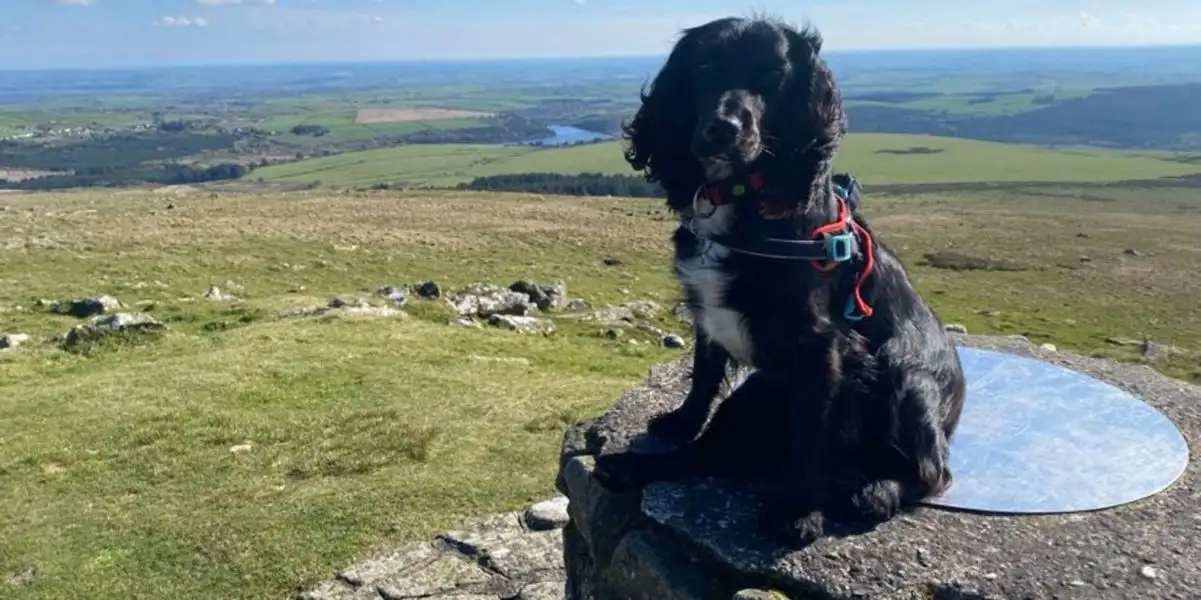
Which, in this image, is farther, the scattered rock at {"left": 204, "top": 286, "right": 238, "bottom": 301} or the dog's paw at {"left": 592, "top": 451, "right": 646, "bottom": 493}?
the scattered rock at {"left": 204, "top": 286, "right": 238, "bottom": 301}

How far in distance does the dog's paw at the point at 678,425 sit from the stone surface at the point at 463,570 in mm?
2021

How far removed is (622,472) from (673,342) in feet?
47.3

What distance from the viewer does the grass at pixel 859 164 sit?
316 feet

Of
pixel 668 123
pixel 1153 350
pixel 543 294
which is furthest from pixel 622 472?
pixel 1153 350

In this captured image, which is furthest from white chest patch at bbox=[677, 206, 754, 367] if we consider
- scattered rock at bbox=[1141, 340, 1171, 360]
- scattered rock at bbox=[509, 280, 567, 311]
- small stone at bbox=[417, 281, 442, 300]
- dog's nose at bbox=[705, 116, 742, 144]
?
scattered rock at bbox=[1141, 340, 1171, 360]

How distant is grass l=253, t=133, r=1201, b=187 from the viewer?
316 ft

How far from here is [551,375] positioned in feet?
45.9

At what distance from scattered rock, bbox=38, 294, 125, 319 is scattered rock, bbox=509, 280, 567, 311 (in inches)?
349

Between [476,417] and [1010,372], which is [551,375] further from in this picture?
[1010,372]

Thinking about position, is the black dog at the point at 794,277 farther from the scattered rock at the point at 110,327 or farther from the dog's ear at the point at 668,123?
the scattered rock at the point at 110,327

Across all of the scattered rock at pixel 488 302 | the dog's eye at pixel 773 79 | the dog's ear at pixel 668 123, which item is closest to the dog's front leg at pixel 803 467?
the dog's ear at pixel 668 123

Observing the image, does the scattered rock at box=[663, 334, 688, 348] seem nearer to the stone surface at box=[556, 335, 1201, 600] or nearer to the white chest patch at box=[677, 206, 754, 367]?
the stone surface at box=[556, 335, 1201, 600]

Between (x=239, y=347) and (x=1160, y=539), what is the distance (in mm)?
13006

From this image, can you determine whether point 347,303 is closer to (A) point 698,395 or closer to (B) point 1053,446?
(A) point 698,395
